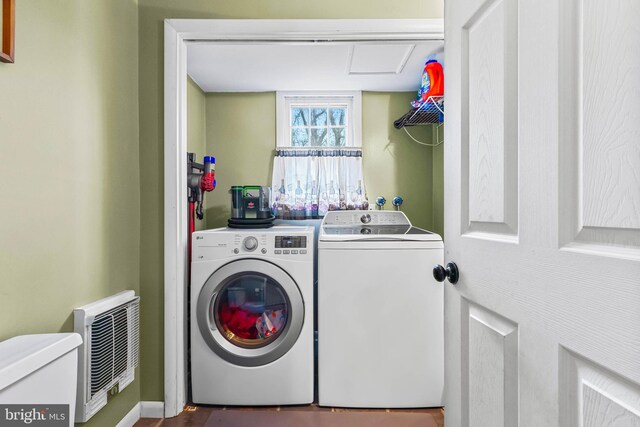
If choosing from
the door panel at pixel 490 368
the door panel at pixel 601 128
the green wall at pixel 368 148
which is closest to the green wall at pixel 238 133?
the green wall at pixel 368 148

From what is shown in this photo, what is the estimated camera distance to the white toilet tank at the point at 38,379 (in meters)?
0.87

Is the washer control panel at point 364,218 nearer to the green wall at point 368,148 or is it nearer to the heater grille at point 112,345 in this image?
the green wall at point 368,148

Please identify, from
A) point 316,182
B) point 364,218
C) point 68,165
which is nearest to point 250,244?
point 68,165

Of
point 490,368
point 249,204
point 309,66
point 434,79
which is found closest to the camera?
point 490,368

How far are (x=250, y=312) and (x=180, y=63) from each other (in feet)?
4.62

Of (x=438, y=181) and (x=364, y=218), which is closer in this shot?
(x=364, y=218)

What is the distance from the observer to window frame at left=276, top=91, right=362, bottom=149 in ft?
10.8

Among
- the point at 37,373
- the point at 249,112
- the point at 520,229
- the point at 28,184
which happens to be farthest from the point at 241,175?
the point at 520,229

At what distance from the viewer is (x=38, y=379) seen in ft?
3.18

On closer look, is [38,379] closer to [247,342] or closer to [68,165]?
[68,165]

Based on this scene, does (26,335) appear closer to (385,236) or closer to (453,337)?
(453,337)

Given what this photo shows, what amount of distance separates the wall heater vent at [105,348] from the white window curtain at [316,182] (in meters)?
1.61

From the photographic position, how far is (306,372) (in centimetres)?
206

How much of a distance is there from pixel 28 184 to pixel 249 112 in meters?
2.28
